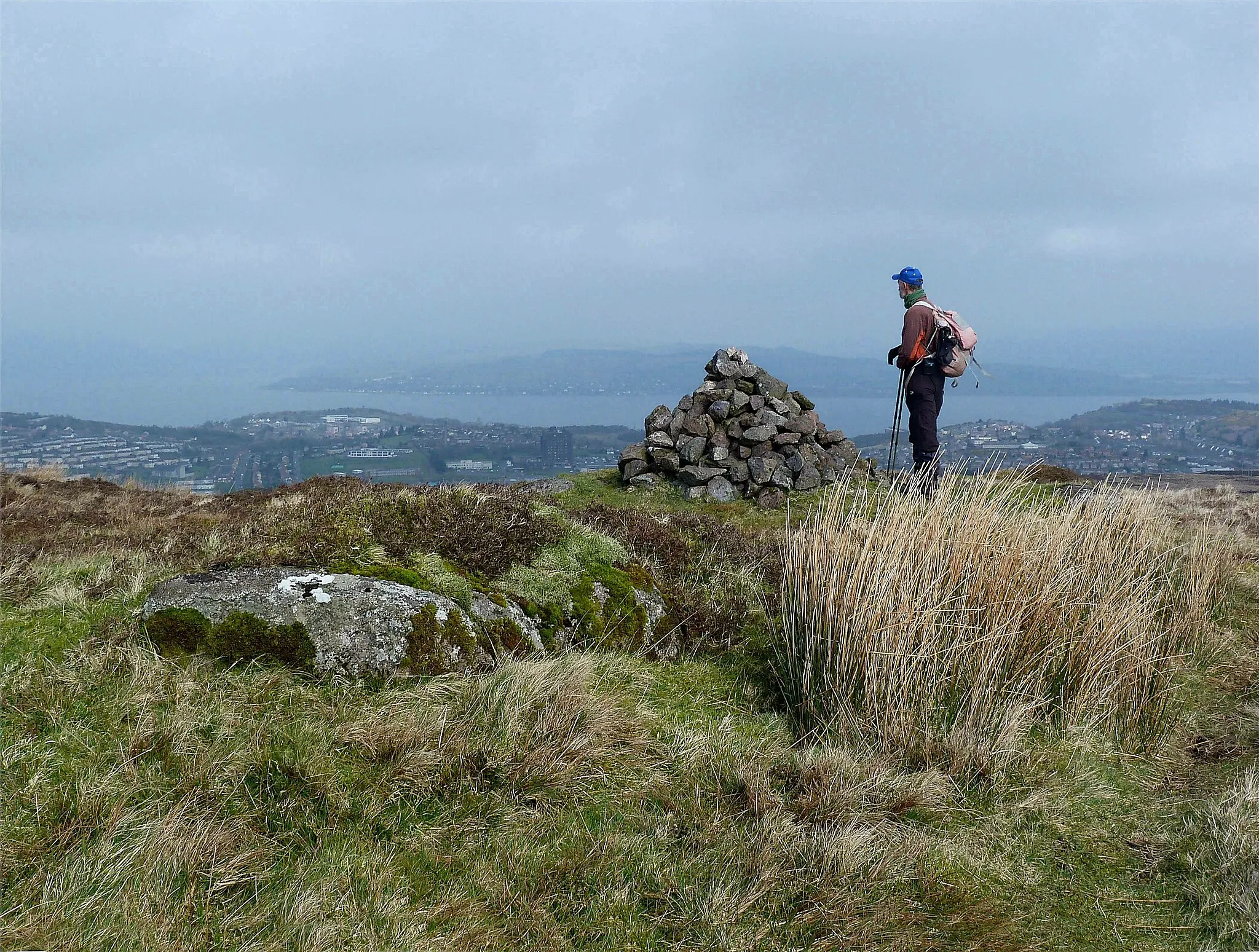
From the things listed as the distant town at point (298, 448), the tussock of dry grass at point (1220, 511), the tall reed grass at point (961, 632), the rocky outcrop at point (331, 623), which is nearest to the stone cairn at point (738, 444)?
the distant town at point (298, 448)

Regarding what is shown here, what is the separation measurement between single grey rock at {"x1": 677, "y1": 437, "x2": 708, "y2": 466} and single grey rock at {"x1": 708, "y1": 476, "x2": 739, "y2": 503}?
565 millimetres

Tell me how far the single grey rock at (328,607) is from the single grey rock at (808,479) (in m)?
9.72

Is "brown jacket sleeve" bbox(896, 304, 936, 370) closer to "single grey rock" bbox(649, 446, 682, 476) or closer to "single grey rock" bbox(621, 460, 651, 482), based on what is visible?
"single grey rock" bbox(649, 446, 682, 476)

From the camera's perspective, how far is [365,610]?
4.24 meters

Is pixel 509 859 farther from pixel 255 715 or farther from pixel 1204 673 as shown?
pixel 1204 673

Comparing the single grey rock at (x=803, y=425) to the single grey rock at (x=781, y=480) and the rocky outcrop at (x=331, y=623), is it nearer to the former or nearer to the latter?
the single grey rock at (x=781, y=480)

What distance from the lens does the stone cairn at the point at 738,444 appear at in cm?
1330

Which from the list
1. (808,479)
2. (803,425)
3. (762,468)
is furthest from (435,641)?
(803,425)

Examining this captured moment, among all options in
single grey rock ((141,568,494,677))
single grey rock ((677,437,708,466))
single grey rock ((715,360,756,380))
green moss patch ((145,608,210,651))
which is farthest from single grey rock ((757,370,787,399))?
green moss patch ((145,608,210,651))

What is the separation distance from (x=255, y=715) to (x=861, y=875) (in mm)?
3005

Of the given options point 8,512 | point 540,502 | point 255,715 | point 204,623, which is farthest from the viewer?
point 8,512

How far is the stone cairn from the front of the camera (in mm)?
13305

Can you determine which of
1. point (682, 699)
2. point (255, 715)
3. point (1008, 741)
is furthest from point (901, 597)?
point (255, 715)

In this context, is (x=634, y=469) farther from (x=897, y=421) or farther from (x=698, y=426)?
(x=897, y=421)
